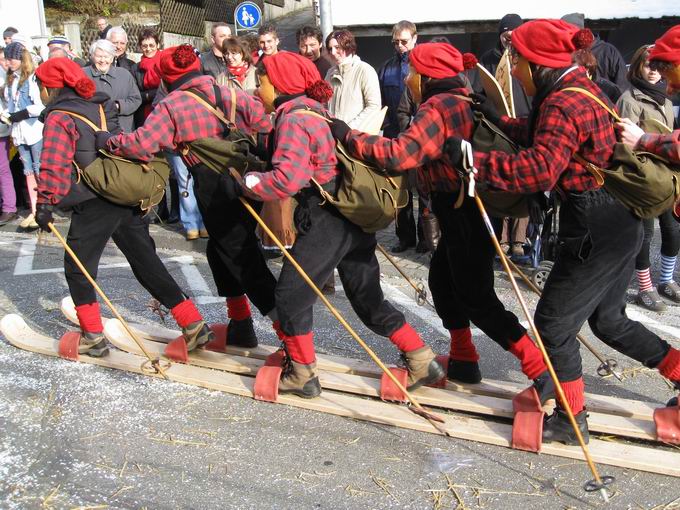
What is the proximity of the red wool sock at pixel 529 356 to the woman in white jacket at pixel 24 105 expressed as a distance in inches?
268

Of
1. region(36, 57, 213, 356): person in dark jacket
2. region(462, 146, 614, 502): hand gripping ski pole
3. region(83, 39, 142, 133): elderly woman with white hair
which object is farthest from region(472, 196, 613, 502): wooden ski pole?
region(83, 39, 142, 133): elderly woman with white hair

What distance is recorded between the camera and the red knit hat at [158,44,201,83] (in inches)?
185

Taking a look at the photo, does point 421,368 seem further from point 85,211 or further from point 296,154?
point 85,211

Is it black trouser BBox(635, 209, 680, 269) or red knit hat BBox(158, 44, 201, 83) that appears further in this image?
black trouser BBox(635, 209, 680, 269)

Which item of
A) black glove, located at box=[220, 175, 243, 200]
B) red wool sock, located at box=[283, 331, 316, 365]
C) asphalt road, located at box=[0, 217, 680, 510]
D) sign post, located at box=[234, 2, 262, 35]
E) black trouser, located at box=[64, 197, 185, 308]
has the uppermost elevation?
sign post, located at box=[234, 2, 262, 35]

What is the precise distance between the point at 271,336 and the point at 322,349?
480 mm

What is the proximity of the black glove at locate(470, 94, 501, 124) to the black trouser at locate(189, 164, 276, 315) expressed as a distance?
1.54 meters

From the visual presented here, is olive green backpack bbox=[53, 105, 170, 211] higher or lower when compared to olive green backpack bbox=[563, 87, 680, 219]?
lower

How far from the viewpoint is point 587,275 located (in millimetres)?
3645

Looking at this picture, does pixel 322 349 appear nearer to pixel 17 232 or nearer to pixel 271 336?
pixel 271 336

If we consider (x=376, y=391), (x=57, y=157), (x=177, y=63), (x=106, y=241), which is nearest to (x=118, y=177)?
(x=57, y=157)

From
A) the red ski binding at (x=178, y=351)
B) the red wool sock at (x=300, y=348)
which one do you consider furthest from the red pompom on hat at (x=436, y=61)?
the red ski binding at (x=178, y=351)

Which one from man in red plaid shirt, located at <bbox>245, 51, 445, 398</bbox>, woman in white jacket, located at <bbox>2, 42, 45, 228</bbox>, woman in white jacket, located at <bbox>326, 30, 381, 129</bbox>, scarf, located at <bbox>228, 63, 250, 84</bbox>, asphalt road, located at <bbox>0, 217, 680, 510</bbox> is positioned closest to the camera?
asphalt road, located at <bbox>0, 217, 680, 510</bbox>

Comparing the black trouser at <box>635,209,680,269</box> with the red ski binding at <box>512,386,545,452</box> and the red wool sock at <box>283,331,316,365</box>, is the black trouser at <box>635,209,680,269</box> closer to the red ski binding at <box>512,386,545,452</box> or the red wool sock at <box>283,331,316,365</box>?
the red ski binding at <box>512,386,545,452</box>
